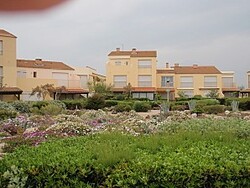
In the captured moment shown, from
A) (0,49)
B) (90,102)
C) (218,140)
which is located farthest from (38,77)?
(0,49)

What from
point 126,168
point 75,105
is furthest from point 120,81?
point 126,168

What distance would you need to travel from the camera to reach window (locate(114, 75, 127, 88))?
2122 inches

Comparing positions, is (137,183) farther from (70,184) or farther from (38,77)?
(38,77)

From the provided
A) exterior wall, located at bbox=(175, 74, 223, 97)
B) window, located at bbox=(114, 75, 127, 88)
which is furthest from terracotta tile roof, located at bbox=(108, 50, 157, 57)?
exterior wall, located at bbox=(175, 74, 223, 97)

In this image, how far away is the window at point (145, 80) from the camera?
2099 inches

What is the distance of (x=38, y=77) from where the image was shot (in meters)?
42.5

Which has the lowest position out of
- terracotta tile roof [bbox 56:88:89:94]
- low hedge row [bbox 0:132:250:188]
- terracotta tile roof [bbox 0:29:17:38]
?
low hedge row [bbox 0:132:250:188]

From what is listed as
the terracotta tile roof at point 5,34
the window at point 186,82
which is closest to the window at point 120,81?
the window at point 186,82

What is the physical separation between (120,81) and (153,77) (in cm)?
460

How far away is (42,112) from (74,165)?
59.4ft

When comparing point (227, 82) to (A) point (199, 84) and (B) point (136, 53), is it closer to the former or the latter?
(A) point (199, 84)

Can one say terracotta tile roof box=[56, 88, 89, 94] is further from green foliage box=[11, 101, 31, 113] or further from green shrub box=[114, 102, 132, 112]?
green foliage box=[11, 101, 31, 113]

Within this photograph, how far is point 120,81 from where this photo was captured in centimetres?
5412

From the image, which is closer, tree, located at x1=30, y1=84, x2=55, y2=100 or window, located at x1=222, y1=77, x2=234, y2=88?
tree, located at x1=30, y1=84, x2=55, y2=100
